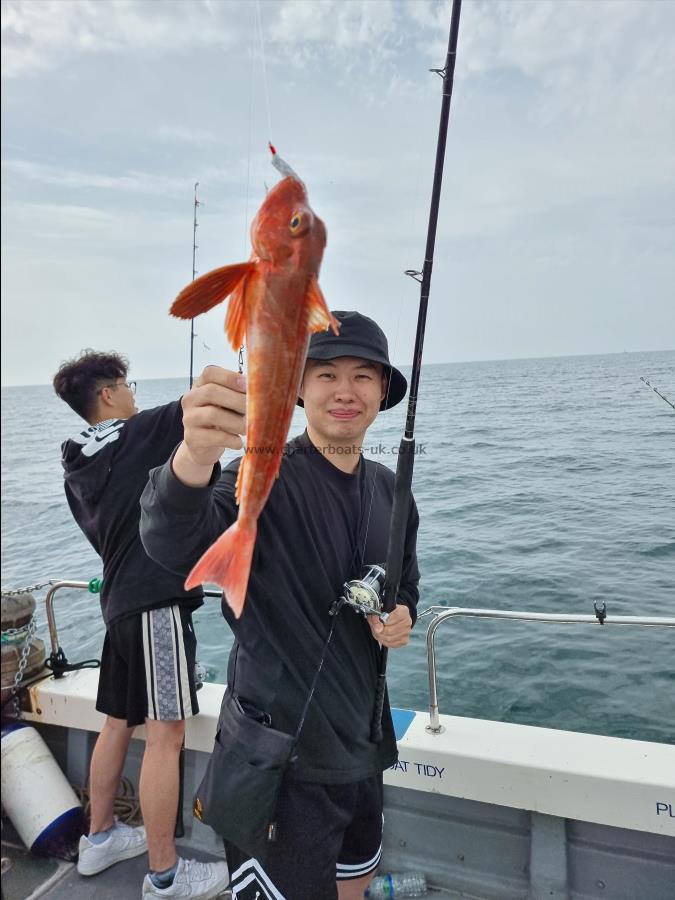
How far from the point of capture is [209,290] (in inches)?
44.4

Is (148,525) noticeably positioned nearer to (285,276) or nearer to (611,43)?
(285,276)

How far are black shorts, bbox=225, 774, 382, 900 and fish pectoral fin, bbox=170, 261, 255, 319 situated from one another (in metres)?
1.55

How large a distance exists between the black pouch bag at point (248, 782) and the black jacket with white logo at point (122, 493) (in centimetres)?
116

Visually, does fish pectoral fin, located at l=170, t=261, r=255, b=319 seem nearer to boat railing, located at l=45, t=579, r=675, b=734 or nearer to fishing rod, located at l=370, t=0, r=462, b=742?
fishing rod, located at l=370, t=0, r=462, b=742

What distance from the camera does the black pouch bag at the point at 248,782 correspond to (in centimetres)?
182

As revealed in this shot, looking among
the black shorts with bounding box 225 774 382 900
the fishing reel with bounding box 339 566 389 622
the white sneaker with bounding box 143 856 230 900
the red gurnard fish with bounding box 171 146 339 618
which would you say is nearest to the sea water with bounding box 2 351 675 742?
the fishing reel with bounding box 339 566 389 622

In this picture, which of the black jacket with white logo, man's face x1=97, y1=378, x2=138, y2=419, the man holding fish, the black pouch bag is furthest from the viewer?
man's face x1=97, y1=378, x2=138, y2=419

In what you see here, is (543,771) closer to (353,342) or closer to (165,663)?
(165,663)

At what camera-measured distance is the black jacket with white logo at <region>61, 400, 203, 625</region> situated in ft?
9.09

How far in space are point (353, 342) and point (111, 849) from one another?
10.1ft


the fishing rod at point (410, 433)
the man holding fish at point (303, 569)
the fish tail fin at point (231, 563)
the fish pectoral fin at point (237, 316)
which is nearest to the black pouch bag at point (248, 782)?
the man holding fish at point (303, 569)

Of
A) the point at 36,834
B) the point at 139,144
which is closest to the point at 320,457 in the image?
the point at 139,144

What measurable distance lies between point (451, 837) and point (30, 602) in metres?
3.05

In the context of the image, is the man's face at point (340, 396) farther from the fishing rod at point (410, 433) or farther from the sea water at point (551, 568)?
the sea water at point (551, 568)
